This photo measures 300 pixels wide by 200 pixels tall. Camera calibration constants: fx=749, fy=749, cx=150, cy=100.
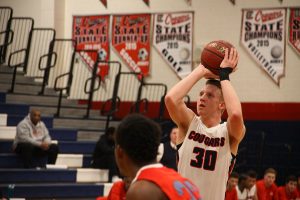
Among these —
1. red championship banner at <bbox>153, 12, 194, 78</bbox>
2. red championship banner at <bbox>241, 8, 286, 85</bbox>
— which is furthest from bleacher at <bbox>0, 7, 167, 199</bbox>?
red championship banner at <bbox>241, 8, 286, 85</bbox>

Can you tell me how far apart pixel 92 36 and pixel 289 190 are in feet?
18.1

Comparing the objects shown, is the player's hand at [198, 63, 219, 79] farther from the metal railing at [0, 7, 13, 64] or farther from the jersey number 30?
the metal railing at [0, 7, 13, 64]

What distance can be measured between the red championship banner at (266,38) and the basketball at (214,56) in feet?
29.2

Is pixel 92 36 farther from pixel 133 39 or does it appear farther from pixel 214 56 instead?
pixel 214 56

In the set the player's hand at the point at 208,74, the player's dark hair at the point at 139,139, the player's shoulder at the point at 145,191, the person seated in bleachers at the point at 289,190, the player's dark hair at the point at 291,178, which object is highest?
the player's hand at the point at 208,74

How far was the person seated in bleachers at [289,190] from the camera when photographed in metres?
12.8

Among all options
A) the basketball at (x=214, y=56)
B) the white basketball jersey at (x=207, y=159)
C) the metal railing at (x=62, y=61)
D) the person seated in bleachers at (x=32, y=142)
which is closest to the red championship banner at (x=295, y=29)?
the metal railing at (x=62, y=61)

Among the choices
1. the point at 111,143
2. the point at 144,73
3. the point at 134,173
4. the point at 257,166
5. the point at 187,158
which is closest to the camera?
the point at 134,173

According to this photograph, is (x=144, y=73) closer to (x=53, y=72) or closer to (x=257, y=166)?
(x=53, y=72)

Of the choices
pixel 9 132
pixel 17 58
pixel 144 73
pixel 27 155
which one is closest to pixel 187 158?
pixel 27 155

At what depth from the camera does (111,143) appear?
12406 millimetres

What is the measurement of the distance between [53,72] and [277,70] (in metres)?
4.68

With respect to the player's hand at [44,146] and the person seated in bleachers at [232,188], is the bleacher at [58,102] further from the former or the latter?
the person seated in bleachers at [232,188]

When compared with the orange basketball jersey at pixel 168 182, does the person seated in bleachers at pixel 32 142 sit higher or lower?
lower
